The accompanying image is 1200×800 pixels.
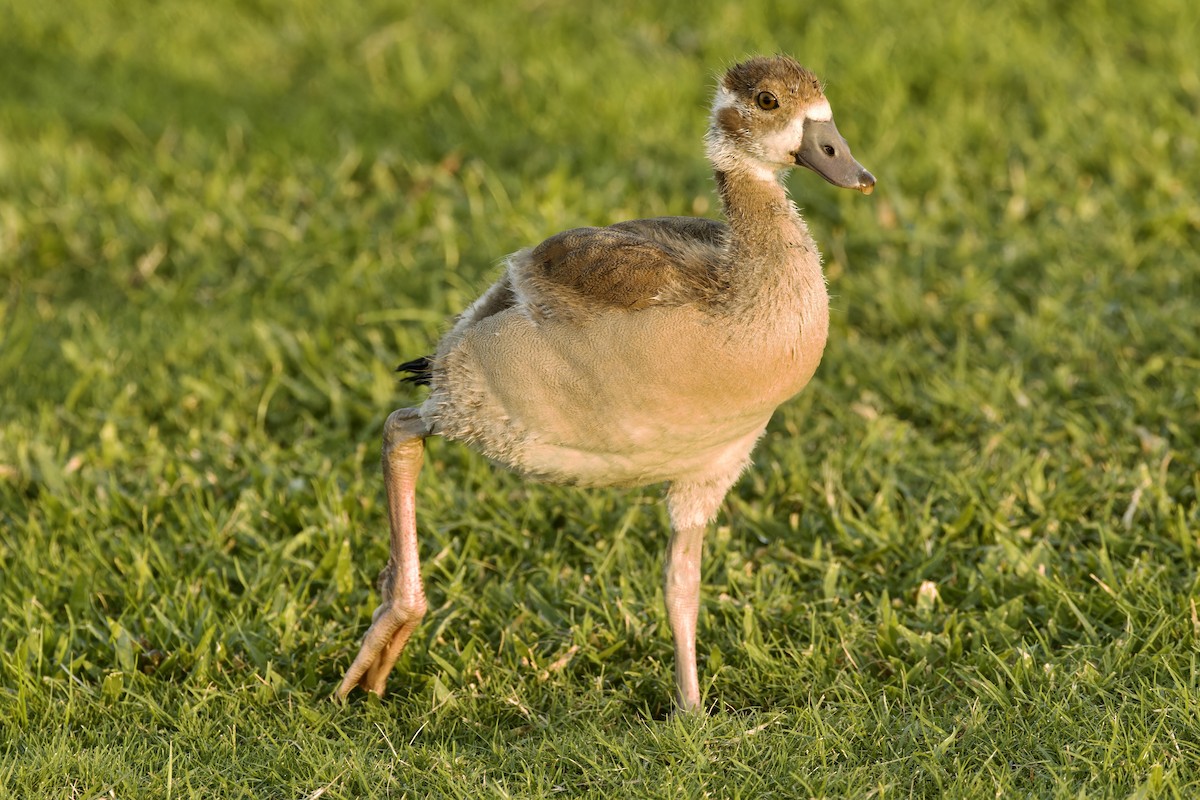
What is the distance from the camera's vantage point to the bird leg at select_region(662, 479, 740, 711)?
4.25 m

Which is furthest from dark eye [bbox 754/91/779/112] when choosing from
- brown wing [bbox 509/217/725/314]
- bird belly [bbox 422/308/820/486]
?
bird belly [bbox 422/308/820/486]

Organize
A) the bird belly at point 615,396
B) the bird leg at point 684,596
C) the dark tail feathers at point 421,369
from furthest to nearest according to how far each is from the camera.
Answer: the dark tail feathers at point 421,369, the bird leg at point 684,596, the bird belly at point 615,396

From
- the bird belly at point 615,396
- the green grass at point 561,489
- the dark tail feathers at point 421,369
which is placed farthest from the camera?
the dark tail feathers at point 421,369

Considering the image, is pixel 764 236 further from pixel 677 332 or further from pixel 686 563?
pixel 686 563

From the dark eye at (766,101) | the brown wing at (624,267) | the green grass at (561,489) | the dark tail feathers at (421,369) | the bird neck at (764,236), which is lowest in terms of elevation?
the green grass at (561,489)

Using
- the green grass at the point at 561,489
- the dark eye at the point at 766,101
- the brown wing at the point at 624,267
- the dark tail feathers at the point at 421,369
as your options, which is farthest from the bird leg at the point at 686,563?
the dark eye at the point at 766,101

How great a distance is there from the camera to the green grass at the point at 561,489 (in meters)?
4.02

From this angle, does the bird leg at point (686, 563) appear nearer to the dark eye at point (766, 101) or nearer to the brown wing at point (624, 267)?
the brown wing at point (624, 267)

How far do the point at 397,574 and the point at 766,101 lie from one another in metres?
1.70

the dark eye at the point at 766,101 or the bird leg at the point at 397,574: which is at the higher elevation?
the dark eye at the point at 766,101

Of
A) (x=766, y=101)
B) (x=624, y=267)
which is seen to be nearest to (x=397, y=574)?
(x=624, y=267)

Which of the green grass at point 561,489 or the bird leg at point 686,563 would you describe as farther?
the bird leg at point 686,563

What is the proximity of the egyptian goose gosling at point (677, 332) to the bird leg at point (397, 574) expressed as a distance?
0.85 ft

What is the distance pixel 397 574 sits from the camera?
4.39m
